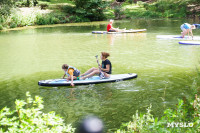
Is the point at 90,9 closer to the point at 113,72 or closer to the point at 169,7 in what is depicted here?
the point at 169,7

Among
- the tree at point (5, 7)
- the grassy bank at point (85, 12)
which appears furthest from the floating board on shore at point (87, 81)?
the grassy bank at point (85, 12)

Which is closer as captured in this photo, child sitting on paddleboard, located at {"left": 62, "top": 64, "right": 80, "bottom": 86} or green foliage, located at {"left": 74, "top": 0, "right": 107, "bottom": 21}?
child sitting on paddleboard, located at {"left": 62, "top": 64, "right": 80, "bottom": 86}

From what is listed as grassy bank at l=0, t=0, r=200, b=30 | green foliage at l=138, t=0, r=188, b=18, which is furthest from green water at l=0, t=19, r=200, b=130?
green foliage at l=138, t=0, r=188, b=18

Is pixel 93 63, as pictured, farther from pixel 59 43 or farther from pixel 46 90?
pixel 59 43

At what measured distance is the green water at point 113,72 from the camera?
6758 mm

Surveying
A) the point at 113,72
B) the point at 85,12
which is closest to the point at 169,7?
the point at 85,12

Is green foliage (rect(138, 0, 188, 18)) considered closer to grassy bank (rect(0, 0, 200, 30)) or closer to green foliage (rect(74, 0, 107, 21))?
grassy bank (rect(0, 0, 200, 30))

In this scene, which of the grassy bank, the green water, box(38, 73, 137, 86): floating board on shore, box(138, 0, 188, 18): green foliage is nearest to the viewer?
the green water

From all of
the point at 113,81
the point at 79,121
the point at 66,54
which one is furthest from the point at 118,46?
the point at 79,121

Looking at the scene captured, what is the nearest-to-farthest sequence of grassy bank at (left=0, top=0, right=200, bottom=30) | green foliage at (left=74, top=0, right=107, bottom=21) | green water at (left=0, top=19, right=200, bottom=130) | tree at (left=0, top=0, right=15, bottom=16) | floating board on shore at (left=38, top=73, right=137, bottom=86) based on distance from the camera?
green water at (left=0, top=19, right=200, bottom=130) < floating board on shore at (left=38, top=73, right=137, bottom=86) < tree at (left=0, top=0, right=15, bottom=16) < grassy bank at (left=0, top=0, right=200, bottom=30) < green foliage at (left=74, top=0, right=107, bottom=21)

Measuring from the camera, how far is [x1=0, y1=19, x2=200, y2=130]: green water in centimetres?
676

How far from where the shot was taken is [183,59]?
11664 millimetres

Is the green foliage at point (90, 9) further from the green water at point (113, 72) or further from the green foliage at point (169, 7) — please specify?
the green water at point (113, 72)

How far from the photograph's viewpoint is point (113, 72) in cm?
1003
